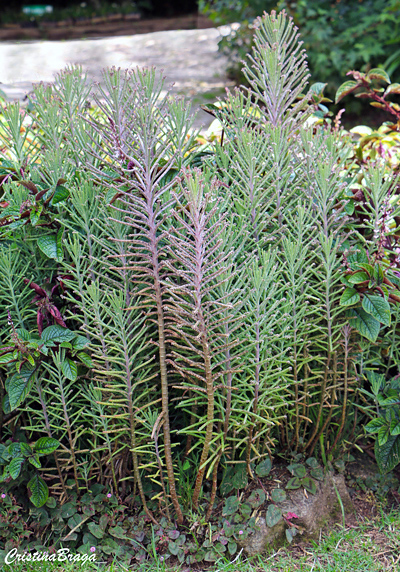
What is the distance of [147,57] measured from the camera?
938 centimetres

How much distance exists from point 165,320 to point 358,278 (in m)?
0.63

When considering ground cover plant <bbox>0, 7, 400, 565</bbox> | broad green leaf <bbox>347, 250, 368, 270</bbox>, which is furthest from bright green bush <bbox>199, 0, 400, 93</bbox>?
broad green leaf <bbox>347, 250, 368, 270</bbox>

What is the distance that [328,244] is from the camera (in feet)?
5.87

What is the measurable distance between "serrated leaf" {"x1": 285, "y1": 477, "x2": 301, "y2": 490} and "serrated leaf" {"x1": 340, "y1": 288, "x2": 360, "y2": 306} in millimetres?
681

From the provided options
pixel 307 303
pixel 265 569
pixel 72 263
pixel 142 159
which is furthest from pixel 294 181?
pixel 265 569

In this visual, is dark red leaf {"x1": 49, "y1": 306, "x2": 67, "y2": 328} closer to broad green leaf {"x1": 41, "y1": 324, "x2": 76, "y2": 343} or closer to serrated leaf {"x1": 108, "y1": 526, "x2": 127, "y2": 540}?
broad green leaf {"x1": 41, "y1": 324, "x2": 76, "y2": 343}

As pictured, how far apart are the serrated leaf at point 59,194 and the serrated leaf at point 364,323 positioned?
1010mm

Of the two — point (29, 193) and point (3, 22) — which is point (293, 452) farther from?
point (3, 22)

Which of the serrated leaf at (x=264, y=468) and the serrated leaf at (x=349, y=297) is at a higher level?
the serrated leaf at (x=349, y=297)

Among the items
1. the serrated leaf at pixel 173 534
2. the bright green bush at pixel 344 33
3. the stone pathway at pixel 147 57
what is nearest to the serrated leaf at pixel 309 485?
the serrated leaf at pixel 173 534

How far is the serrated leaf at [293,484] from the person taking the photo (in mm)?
1965

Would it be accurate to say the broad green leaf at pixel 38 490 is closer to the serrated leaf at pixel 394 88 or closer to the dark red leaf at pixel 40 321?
the dark red leaf at pixel 40 321

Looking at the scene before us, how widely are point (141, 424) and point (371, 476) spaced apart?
0.95 meters

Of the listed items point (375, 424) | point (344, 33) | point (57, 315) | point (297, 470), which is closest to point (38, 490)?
point (57, 315)
